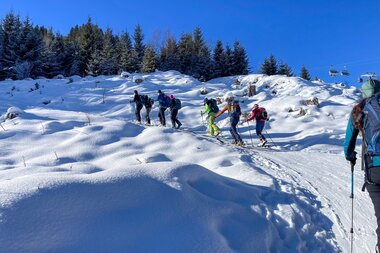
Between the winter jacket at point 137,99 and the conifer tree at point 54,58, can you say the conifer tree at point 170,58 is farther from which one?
the winter jacket at point 137,99

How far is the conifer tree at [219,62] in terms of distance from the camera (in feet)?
132

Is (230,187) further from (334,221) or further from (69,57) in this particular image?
(69,57)

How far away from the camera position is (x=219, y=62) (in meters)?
40.3

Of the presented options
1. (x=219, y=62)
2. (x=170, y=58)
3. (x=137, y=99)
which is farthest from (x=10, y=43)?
(x=137, y=99)

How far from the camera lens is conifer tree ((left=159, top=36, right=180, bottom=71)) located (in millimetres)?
39906

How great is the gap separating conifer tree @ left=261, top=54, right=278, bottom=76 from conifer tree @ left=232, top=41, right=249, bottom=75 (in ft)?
7.33

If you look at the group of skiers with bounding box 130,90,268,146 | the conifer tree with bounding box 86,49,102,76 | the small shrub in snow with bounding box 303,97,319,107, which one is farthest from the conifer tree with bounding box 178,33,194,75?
the group of skiers with bounding box 130,90,268,146

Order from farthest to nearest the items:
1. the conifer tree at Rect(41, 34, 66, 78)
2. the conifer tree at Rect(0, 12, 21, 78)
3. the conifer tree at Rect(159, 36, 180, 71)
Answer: the conifer tree at Rect(159, 36, 180, 71) → the conifer tree at Rect(41, 34, 66, 78) → the conifer tree at Rect(0, 12, 21, 78)

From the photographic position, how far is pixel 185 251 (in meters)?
3.30

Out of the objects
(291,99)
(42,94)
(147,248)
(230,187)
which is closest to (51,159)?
(230,187)

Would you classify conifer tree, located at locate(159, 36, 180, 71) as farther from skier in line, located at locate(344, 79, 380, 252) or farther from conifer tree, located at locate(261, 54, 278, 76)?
skier in line, located at locate(344, 79, 380, 252)

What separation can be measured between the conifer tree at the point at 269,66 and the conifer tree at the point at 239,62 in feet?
7.33

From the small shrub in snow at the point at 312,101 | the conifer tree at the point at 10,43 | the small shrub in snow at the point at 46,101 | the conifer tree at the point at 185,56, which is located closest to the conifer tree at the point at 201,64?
the conifer tree at the point at 185,56

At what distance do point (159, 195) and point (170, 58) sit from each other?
37.2 m
